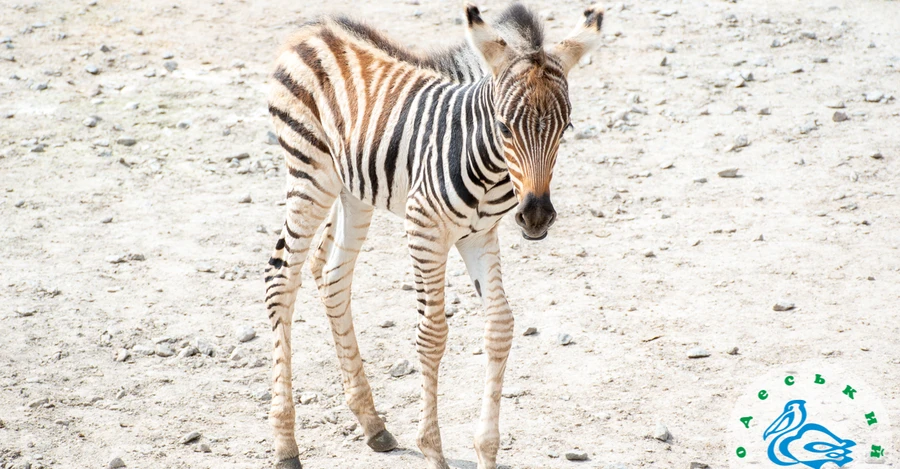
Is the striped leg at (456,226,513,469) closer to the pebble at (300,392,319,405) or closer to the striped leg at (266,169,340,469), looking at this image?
the striped leg at (266,169,340,469)

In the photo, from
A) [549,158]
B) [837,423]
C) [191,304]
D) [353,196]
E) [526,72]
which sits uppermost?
[526,72]

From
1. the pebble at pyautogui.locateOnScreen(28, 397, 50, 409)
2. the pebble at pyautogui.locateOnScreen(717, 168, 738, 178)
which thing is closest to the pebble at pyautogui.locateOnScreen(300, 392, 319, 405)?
the pebble at pyautogui.locateOnScreen(28, 397, 50, 409)

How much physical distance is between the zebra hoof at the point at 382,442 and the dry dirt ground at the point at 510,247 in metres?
0.05

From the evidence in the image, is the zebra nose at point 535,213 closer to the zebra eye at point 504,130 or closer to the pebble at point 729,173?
the zebra eye at point 504,130

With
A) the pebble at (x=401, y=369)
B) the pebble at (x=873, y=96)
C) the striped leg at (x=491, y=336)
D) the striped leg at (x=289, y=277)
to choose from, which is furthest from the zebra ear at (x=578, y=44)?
the pebble at (x=873, y=96)

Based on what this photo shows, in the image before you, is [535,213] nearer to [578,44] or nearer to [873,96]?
[578,44]

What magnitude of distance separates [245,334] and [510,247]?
7.56 feet

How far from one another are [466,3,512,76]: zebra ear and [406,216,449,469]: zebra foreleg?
87cm

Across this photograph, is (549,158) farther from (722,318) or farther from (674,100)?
(674,100)

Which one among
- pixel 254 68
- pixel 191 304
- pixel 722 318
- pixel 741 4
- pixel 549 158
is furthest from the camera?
pixel 741 4

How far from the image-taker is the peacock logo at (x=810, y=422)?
467cm

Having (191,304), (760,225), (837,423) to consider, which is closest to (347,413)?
(191,304)

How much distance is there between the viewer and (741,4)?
11586 mm

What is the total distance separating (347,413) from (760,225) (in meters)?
3.82
